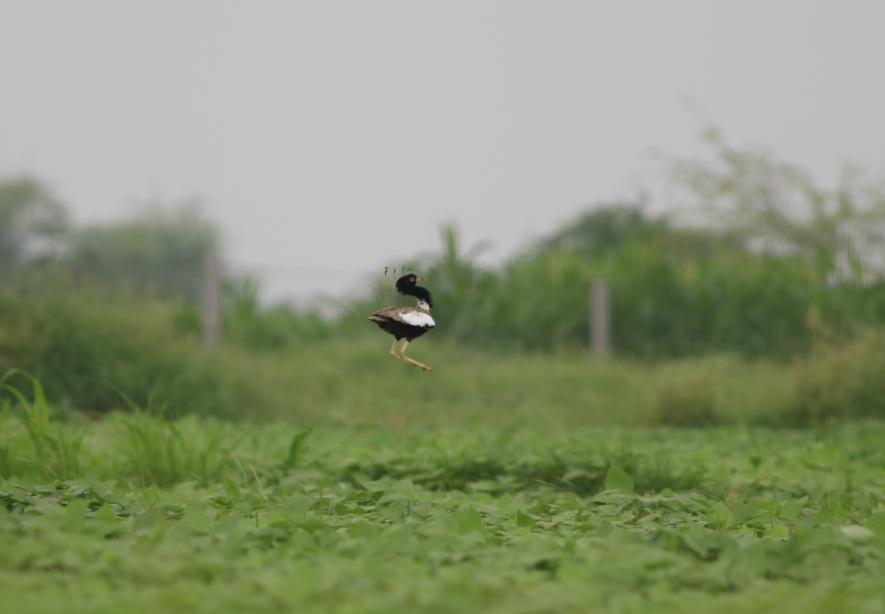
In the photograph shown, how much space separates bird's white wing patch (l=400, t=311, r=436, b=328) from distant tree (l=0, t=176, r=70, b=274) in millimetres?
26453

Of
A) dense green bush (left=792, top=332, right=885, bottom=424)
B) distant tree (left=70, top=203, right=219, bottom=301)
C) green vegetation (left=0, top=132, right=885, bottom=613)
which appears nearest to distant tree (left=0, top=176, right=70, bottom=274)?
distant tree (left=70, top=203, right=219, bottom=301)

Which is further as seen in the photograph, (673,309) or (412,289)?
(673,309)

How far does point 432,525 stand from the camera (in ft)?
9.94

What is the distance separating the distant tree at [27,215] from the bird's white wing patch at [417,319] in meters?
26.5

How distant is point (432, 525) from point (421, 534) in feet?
0.14

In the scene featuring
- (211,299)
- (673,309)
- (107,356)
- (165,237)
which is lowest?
(107,356)

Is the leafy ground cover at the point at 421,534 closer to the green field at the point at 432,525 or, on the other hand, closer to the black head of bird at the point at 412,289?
the green field at the point at 432,525

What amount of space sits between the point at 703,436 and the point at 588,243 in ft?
52.0

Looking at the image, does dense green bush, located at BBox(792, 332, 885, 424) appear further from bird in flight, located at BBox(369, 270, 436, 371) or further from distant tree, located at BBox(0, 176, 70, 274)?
distant tree, located at BBox(0, 176, 70, 274)

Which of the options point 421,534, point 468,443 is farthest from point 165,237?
point 421,534

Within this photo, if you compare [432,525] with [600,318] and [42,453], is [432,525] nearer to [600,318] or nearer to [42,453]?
[42,453]

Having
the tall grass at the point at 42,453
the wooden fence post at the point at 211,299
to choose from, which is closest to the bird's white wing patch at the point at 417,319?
the tall grass at the point at 42,453

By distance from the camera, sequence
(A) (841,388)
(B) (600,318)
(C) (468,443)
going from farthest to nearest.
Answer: (B) (600,318), (A) (841,388), (C) (468,443)

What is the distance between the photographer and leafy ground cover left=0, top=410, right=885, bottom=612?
2250 millimetres
